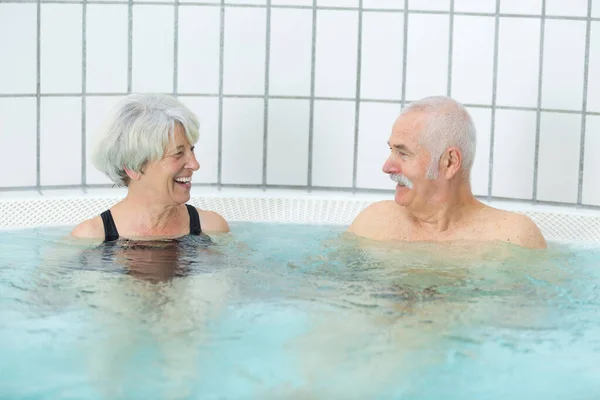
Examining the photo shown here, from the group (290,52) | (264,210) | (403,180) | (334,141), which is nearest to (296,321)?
(403,180)

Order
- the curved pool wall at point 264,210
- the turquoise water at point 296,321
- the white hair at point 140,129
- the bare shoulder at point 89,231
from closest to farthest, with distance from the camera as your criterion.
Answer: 1. the turquoise water at point 296,321
2. the white hair at point 140,129
3. the bare shoulder at point 89,231
4. the curved pool wall at point 264,210

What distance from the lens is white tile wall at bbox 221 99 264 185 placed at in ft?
14.5

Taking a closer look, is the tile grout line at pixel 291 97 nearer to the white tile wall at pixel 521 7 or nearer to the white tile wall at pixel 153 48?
the white tile wall at pixel 153 48

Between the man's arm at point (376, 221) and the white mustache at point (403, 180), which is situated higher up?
the white mustache at point (403, 180)

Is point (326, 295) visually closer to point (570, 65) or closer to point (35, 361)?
point (35, 361)

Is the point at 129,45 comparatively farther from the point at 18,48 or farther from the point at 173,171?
the point at 173,171

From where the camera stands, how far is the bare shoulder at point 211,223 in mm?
3562

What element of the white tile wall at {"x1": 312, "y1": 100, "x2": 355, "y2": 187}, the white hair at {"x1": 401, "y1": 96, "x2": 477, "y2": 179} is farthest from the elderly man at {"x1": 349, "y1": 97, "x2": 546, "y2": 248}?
the white tile wall at {"x1": 312, "y1": 100, "x2": 355, "y2": 187}

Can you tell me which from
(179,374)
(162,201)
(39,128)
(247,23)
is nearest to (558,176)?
(247,23)

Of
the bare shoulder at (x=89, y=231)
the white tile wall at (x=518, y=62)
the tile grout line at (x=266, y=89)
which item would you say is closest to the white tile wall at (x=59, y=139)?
the tile grout line at (x=266, y=89)

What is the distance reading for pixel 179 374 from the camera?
2.32 metres

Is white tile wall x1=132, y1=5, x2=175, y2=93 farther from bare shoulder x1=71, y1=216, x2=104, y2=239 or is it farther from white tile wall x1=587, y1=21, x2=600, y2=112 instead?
white tile wall x1=587, y1=21, x2=600, y2=112

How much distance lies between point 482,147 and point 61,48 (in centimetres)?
167

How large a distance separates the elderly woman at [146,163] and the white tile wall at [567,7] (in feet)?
5.35
